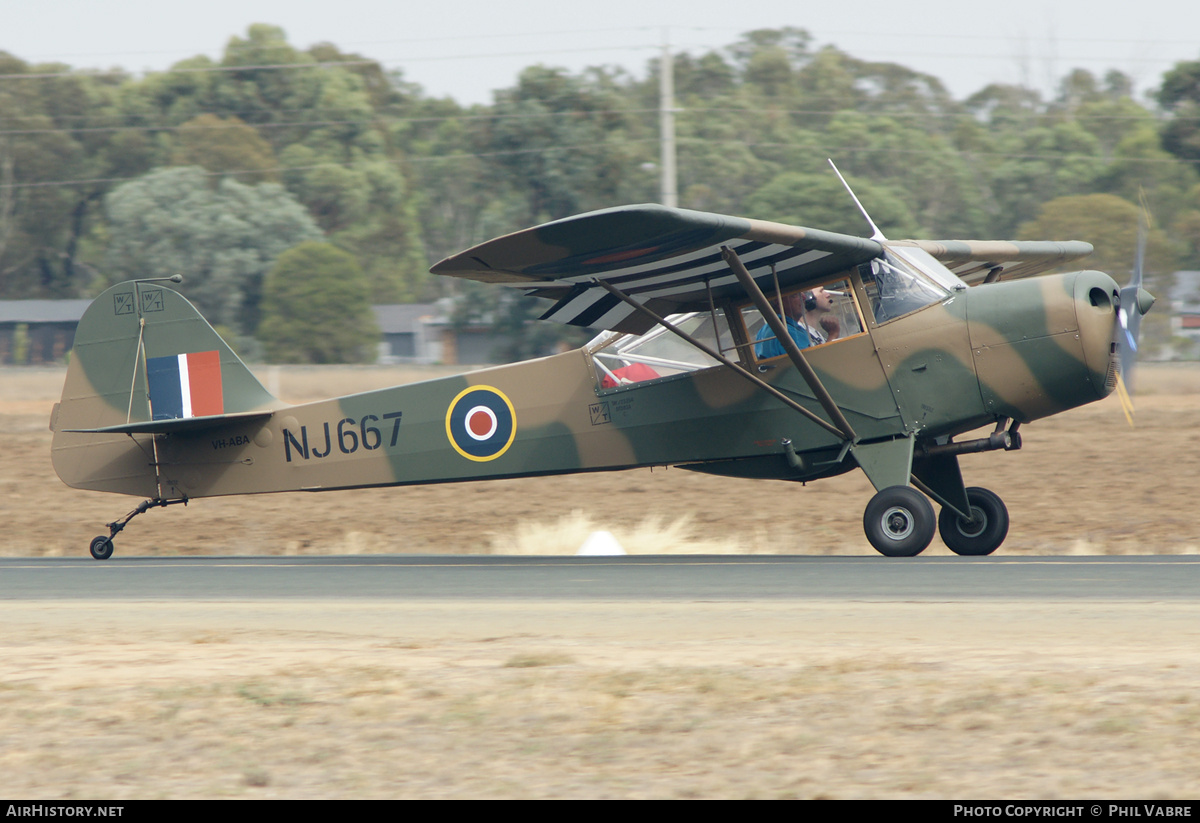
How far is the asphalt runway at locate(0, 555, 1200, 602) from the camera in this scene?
356 inches

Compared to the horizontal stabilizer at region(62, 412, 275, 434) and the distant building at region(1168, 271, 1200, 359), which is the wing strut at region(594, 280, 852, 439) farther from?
the distant building at region(1168, 271, 1200, 359)

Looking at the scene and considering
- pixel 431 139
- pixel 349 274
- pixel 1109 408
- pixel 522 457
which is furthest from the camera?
pixel 431 139

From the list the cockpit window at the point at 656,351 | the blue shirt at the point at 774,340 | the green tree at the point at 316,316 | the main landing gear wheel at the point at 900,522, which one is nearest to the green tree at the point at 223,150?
the green tree at the point at 316,316

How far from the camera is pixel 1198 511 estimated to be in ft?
53.5

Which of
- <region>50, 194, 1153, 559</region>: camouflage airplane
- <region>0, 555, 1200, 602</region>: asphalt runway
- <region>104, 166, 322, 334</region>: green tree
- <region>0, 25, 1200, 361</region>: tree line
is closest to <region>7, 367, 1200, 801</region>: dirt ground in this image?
<region>0, 555, 1200, 602</region>: asphalt runway

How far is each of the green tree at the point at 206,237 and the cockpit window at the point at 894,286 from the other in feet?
146

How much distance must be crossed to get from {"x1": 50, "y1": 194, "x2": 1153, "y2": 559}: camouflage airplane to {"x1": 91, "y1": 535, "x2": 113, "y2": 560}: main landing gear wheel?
27 mm

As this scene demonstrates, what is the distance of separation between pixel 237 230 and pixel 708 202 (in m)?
25.0

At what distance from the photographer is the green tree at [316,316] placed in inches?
1978

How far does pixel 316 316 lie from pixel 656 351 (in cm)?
3994

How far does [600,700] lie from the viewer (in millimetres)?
5773

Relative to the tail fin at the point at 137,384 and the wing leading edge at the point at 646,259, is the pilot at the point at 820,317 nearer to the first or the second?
the wing leading edge at the point at 646,259
